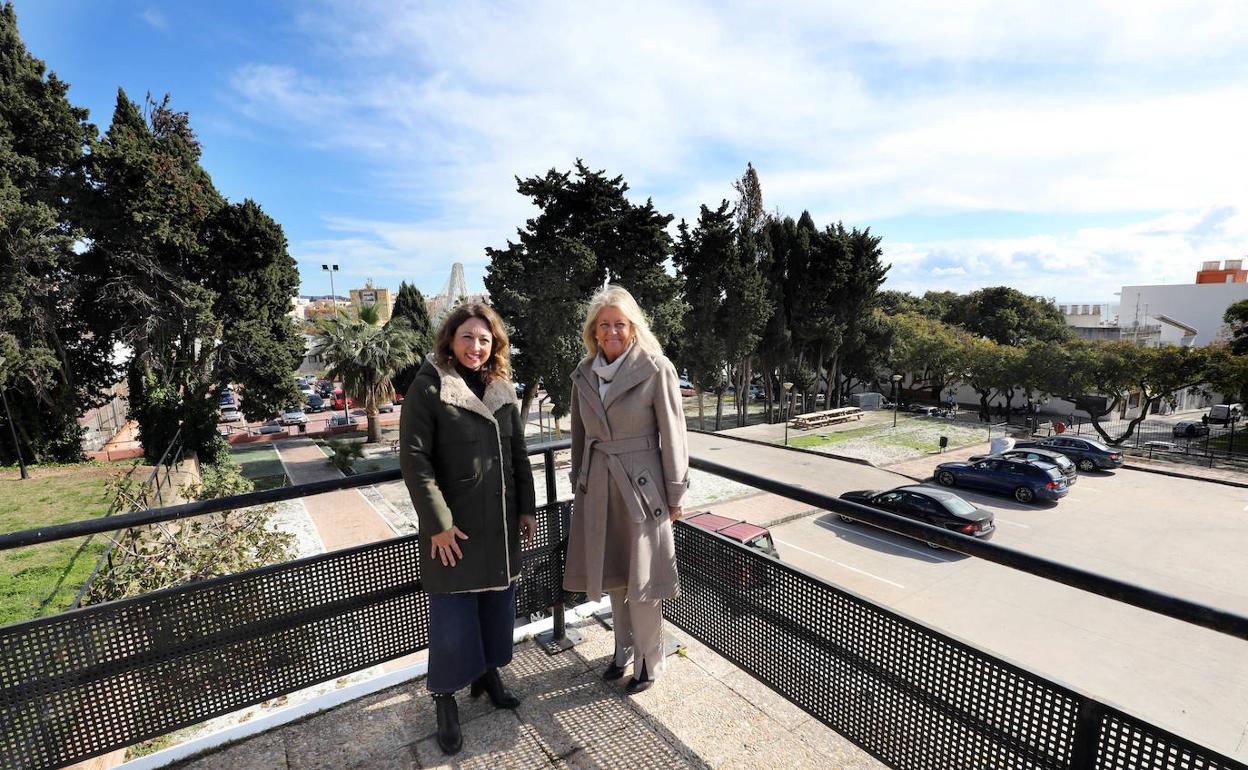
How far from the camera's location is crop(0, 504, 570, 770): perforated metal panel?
5.77ft

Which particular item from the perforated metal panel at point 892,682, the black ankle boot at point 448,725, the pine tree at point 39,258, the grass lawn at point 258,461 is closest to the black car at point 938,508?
the perforated metal panel at point 892,682

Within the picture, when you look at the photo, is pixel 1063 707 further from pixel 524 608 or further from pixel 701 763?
pixel 524 608

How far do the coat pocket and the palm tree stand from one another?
68.5 feet

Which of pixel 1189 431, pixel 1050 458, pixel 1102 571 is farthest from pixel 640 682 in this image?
pixel 1189 431

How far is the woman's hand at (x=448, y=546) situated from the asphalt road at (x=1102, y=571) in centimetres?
413

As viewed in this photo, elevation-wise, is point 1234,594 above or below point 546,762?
below

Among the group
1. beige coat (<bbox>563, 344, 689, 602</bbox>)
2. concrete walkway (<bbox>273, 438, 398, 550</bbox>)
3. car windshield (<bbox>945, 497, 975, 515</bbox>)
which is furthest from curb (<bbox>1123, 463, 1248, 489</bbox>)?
beige coat (<bbox>563, 344, 689, 602</bbox>)

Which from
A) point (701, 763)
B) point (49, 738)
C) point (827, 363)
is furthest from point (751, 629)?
point (827, 363)

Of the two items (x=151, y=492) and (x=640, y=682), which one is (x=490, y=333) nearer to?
(x=640, y=682)

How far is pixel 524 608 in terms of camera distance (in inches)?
106

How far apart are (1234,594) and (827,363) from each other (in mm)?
22659

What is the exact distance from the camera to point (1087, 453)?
65.3ft

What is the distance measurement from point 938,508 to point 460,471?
1266cm

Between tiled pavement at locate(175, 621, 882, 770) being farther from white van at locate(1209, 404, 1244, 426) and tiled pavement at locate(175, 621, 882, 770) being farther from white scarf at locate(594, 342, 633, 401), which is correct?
white van at locate(1209, 404, 1244, 426)
